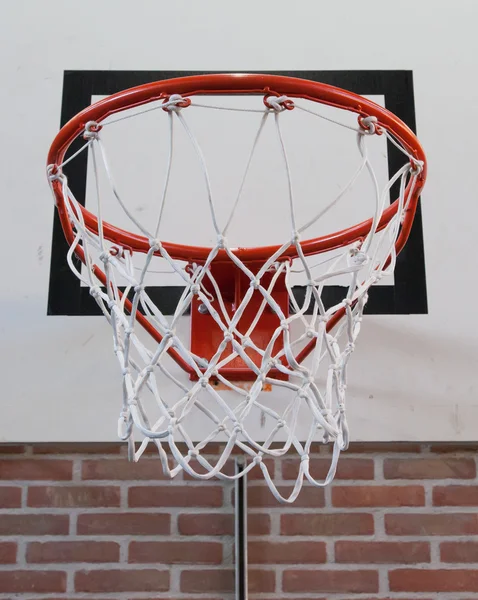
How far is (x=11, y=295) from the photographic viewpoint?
129 cm

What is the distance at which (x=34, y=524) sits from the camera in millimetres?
1319

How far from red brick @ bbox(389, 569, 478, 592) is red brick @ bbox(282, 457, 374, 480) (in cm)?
20

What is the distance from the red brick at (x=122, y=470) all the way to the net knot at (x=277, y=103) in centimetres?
79

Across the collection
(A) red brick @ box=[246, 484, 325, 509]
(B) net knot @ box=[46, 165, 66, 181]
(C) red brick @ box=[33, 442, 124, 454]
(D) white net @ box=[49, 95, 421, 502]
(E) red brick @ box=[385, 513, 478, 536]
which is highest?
(B) net knot @ box=[46, 165, 66, 181]

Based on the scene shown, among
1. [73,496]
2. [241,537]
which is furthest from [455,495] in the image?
[73,496]

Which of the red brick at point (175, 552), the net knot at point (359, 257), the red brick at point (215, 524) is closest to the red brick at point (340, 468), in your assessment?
the red brick at point (215, 524)

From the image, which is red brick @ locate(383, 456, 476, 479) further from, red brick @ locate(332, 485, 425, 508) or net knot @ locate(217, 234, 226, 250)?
net knot @ locate(217, 234, 226, 250)

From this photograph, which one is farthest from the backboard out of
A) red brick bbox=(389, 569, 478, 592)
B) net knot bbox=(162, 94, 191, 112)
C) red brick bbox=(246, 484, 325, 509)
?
net knot bbox=(162, 94, 191, 112)

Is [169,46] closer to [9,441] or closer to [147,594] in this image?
[9,441]

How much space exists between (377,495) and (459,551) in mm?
195

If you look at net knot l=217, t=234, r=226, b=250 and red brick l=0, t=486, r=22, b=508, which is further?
red brick l=0, t=486, r=22, b=508

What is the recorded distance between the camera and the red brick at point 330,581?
4.21 ft

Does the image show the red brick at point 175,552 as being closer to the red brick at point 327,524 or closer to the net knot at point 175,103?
the red brick at point 327,524

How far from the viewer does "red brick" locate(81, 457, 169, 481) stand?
134 centimetres
